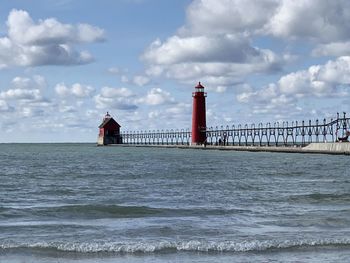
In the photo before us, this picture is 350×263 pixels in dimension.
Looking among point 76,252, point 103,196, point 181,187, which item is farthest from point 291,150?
point 76,252

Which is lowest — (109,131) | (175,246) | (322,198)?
(175,246)

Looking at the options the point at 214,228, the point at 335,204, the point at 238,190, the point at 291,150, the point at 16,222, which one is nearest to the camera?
the point at 214,228

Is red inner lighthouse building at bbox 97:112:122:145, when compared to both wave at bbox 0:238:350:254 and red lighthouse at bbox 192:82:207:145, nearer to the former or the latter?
red lighthouse at bbox 192:82:207:145

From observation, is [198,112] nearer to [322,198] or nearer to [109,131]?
[109,131]

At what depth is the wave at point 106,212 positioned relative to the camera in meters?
20.1

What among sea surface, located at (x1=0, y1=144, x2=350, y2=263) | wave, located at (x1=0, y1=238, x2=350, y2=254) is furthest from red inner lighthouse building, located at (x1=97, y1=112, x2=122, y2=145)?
wave, located at (x1=0, y1=238, x2=350, y2=254)

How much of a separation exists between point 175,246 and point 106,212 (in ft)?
23.8

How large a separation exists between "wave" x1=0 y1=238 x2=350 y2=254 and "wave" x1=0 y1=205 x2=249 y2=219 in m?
5.53

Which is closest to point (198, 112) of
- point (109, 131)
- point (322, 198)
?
point (109, 131)

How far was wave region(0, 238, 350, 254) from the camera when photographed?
13820mm

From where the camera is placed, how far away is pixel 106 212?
21.0m

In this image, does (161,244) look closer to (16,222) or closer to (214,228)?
(214,228)

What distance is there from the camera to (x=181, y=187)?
1208 inches

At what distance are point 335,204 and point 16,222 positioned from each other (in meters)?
11.2
